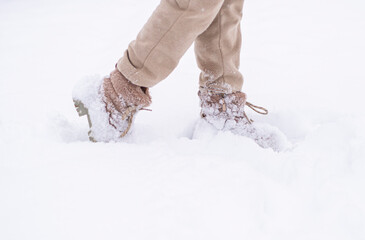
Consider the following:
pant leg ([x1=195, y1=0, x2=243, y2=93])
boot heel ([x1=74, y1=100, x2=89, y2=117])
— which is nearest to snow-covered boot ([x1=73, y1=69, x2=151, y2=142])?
boot heel ([x1=74, y1=100, x2=89, y2=117])

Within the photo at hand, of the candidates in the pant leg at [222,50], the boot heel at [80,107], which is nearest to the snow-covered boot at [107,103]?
the boot heel at [80,107]

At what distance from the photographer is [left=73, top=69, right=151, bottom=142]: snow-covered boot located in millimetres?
748

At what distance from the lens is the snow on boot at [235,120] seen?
0.85 metres

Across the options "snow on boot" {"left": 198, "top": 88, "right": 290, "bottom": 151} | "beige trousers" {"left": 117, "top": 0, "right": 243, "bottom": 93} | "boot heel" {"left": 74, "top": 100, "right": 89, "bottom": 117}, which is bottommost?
"boot heel" {"left": 74, "top": 100, "right": 89, "bottom": 117}

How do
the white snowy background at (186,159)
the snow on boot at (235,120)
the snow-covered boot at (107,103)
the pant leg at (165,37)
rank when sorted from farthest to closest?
1. the snow on boot at (235,120)
2. the snow-covered boot at (107,103)
3. the pant leg at (165,37)
4. the white snowy background at (186,159)

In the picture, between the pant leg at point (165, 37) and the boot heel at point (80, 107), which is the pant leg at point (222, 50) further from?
the boot heel at point (80, 107)

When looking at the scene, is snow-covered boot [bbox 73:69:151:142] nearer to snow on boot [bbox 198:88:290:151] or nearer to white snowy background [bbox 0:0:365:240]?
white snowy background [bbox 0:0:365:240]

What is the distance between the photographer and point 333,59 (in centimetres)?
125

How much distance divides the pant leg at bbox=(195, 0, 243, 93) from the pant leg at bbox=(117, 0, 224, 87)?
4.7 inches

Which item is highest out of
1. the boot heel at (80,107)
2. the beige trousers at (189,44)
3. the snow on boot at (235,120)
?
the beige trousers at (189,44)

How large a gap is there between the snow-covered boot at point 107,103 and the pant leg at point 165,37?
4 centimetres

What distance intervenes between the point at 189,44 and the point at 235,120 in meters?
0.28

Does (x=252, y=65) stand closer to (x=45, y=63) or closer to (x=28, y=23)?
(x=45, y=63)

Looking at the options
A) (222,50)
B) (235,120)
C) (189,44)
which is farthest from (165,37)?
(235,120)
